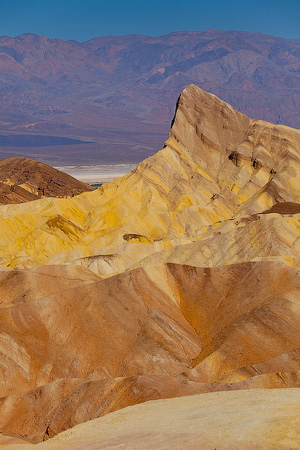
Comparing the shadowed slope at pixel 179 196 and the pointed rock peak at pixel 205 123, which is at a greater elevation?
the pointed rock peak at pixel 205 123

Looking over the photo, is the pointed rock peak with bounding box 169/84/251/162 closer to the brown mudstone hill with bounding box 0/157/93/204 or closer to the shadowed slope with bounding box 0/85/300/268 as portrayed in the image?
the shadowed slope with bounding box 0/85/300/268

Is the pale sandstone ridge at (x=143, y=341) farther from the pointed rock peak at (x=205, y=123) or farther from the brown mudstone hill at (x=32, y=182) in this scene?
the brown mudstone hill at (x=32, y=182)

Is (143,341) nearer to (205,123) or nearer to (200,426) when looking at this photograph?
(200,426)

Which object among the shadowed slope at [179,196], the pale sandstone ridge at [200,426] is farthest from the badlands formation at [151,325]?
the shadowed slope at [179,196]

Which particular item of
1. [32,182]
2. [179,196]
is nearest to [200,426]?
[179,196]

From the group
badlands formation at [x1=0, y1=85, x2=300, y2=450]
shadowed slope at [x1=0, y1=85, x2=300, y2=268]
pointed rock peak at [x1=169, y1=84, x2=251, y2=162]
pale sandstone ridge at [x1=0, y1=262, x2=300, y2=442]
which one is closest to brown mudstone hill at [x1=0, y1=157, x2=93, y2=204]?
shadowed slope at [x1=0, y1=85, x2=300, y2=268]

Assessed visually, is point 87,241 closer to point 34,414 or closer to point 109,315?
point 109,315
